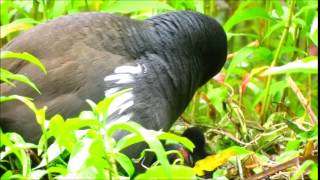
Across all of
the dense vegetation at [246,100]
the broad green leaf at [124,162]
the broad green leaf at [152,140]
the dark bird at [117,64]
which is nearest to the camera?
the broad green leaf at [152,140]

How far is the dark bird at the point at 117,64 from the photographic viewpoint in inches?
85.8

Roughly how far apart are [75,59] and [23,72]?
150mm

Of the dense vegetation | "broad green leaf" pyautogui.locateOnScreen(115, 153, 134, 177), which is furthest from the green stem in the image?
"broad green leaf" pyautogui.locateOnScreen(115, 153, 134, 177)

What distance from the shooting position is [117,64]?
2.28 meters

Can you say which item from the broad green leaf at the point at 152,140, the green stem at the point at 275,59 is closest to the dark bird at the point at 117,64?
the green stem at the point at 275,59

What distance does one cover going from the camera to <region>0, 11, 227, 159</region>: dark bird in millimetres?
2180

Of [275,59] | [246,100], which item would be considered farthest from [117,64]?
[246,100]

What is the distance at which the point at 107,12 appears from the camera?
8.38ft

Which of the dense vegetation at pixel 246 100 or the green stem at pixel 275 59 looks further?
the green stem at pixel 275 59

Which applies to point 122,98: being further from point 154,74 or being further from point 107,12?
point 107,12

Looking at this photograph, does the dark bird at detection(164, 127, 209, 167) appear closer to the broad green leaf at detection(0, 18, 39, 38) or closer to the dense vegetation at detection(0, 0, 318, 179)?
the dense vegetation at detection(0, 0, 318, 179)

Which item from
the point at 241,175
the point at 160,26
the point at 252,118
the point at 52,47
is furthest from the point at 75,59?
the point at 252,118

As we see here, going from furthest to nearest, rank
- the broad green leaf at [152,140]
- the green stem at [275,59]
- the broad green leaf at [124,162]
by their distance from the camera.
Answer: the green stem at [275,59], the broad green leaf at [124,162], the broad green leaf at [152,140]

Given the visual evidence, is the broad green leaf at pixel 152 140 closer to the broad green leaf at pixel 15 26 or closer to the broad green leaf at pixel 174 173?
the broad green leaf at pixel 174 173
